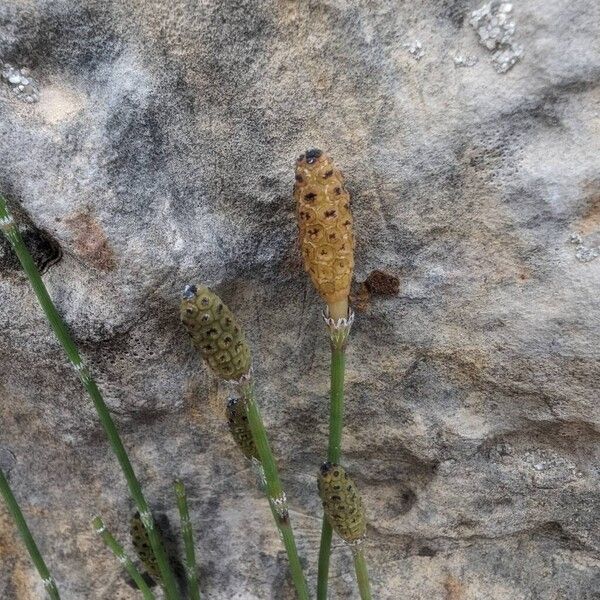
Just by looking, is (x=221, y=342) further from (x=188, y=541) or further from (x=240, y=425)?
(x=188, y=541)

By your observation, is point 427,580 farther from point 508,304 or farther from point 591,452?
point 508,304

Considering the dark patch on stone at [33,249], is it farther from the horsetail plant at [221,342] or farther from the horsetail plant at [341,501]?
the horsetail plant at [341,501]

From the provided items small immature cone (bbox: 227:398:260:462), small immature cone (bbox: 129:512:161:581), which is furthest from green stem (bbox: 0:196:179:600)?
small immature cone (bbox: 227:398:260:462)

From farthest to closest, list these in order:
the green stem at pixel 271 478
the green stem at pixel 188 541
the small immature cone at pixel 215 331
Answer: the green stem at pixel 188 541, the green stem at pixel 271 478, the small immature cone at pixel 215 331

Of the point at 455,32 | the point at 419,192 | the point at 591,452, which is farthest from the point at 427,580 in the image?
the point at 455,32

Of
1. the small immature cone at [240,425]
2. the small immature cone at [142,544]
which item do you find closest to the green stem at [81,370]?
the small immature cone at [142,544]

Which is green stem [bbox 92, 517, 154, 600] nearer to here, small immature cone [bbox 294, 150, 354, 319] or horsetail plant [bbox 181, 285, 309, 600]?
horsetail plant [bbox 181, 285, 309, 600]
